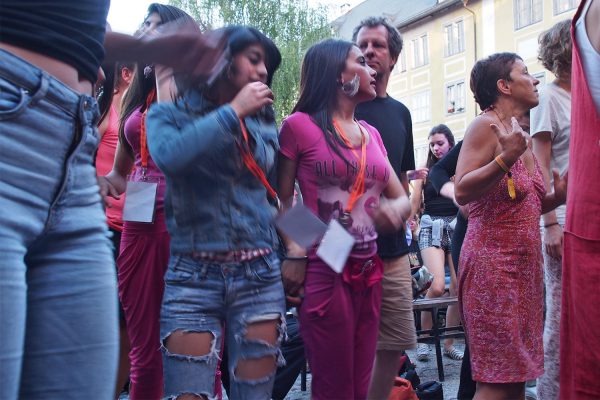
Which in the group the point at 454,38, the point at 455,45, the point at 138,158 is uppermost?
the point at 454,38

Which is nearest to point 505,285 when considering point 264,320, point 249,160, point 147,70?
point 264,320

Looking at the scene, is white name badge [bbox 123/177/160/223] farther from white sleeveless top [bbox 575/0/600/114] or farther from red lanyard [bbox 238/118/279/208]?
white sleeveless top [bbox 575/0/600/114]

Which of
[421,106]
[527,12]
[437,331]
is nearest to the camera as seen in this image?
[437,331]

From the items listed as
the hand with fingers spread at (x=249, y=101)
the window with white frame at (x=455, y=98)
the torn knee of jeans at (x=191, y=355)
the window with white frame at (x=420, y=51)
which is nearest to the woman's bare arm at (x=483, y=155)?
the hand with fingers spread at (x=249, y=101)

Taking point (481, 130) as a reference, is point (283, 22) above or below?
above

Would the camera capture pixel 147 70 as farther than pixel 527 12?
No

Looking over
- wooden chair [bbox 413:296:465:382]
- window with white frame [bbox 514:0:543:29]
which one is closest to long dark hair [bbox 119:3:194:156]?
wooden chair [bbox 413:296:465:382]

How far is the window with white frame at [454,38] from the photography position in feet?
97.3

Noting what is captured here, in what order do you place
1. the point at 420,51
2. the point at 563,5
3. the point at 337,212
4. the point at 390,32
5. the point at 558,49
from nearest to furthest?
the point at 337,212
the point at 558,49
the point at 390,32
the point at 563,5
the point at 420,51

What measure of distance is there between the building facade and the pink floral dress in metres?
22.2

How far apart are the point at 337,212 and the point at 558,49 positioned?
1845 mm

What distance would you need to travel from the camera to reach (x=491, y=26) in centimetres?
2798

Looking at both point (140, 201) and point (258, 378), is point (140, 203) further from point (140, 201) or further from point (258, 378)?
point (258, 378)

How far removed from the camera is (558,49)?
3721mm
